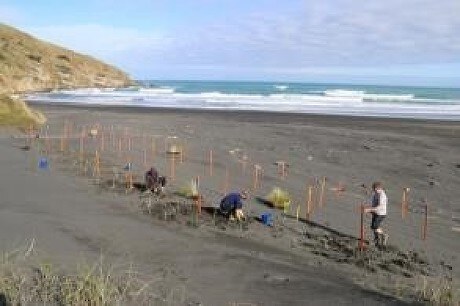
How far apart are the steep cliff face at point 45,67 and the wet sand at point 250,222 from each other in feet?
216

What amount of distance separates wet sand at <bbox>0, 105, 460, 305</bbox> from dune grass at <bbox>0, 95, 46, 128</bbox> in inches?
211

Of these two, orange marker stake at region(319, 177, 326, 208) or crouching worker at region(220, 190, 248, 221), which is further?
orange marker stake at region(319, 177, 326, 208)

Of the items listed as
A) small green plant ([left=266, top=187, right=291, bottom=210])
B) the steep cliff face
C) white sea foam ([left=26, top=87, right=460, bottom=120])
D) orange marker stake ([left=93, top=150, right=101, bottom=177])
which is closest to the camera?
small green plant ([left=266, top=187, right=291, bottom=210])

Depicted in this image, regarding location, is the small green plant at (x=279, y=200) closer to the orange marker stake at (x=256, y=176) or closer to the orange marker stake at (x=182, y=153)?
the orange marker stake at (x=256, y=176)

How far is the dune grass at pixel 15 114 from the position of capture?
107 feet

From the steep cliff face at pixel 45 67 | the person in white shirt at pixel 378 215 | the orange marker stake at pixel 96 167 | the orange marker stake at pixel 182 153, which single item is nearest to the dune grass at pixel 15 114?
the orange marker stake at pixel 182 153

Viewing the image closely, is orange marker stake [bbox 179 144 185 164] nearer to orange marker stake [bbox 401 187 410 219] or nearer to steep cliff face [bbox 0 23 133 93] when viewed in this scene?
orange marker stake [bbox 401 187 410 219]

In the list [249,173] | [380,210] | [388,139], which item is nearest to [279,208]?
[380,210]

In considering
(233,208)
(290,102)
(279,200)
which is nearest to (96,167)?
(279,200)

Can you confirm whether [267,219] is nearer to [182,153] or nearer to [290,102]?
[182,153]

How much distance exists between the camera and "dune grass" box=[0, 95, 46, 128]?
32.7 m

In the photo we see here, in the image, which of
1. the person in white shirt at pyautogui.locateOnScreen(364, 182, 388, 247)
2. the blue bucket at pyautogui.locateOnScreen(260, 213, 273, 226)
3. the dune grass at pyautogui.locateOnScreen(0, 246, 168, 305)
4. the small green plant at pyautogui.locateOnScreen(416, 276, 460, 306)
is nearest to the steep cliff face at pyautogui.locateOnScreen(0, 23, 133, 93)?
the blue bucket at pyautogui.locateOnScreen(260, 213, 273, 226)

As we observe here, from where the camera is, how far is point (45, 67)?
107 metres

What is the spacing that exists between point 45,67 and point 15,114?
251 feet
